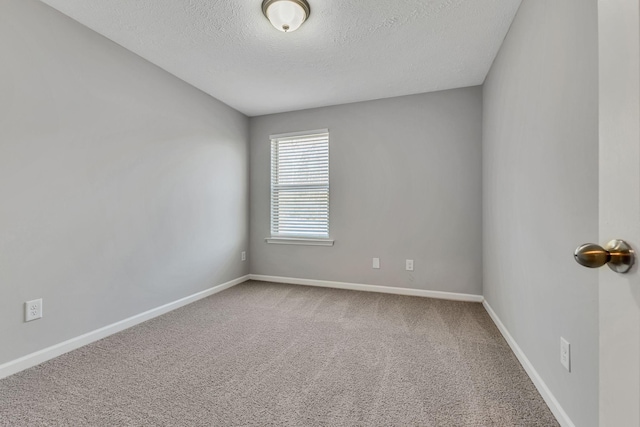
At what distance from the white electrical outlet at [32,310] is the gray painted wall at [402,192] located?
92.9 inches

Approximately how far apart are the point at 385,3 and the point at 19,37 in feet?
7.41

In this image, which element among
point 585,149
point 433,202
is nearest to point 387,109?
point 433,202

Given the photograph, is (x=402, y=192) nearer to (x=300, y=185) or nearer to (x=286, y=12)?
(x=300, y=185)

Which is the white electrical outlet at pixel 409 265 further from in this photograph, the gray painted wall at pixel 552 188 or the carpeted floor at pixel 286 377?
the gray painted wall at pixel 552 188

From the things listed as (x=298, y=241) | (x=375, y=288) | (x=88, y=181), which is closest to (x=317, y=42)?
(x=88, y=181)

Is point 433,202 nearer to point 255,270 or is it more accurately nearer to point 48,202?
point 255,270

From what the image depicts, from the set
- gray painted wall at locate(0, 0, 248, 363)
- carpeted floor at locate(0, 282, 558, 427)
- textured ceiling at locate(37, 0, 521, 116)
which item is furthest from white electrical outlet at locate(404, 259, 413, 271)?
gray painted wall at locate(0, 0, 248, 363)

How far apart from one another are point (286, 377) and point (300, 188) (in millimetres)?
2414

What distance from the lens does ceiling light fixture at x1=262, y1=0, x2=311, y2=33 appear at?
174cm

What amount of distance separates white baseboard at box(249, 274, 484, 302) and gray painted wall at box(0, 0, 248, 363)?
37.7 inches

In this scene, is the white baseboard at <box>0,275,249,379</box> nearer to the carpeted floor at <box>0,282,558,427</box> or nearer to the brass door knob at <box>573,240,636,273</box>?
the carpeted floor at <box>0,282,558,427</box>

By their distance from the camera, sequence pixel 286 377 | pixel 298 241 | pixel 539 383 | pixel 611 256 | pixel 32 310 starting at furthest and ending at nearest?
pixel 298 241 → pixel 32 310 → pixel 286 377 → pixel 539 383 → pixel 611 256

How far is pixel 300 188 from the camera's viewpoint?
3.69 m

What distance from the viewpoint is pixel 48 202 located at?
6.02 ft
